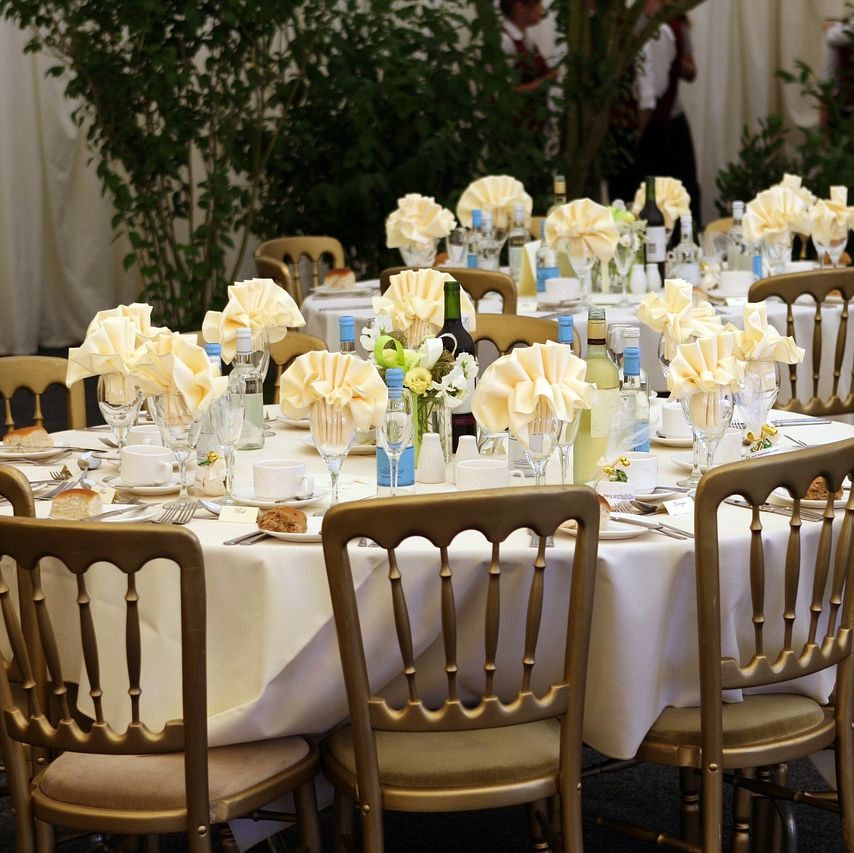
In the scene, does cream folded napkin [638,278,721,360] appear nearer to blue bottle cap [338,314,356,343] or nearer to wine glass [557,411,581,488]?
wine glass [557,411,581,488]

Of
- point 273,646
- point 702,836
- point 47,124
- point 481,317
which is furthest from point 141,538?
point 47,124

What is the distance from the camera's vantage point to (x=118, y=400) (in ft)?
8.58

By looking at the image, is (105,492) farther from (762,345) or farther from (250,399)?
(762,345)

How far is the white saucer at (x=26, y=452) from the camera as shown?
9.03ft

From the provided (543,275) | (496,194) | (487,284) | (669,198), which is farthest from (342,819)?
(669,198)

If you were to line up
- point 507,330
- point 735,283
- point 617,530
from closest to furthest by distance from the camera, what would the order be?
point 617,530
point 507,330
point 735,283

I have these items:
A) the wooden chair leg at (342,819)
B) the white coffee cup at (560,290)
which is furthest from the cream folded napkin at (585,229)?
the wooden chair leg at (342,819)

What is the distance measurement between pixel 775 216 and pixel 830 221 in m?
0.18

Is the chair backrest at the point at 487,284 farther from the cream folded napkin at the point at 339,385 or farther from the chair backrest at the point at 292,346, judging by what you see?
the cream folded napkin at the point at 339,385

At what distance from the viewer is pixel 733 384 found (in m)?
2.38

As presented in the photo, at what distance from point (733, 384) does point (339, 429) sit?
26.3 inches

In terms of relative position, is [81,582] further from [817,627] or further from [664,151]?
[664,151]

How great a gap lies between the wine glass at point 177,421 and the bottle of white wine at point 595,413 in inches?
26.5

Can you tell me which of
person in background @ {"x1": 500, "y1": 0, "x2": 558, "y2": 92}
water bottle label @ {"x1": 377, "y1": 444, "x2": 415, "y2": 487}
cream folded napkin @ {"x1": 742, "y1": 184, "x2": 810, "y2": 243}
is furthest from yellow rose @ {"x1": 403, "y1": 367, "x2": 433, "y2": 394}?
person in background @ {"x1": 500, "y1": 0, "x2": 558, "y2": 92}
